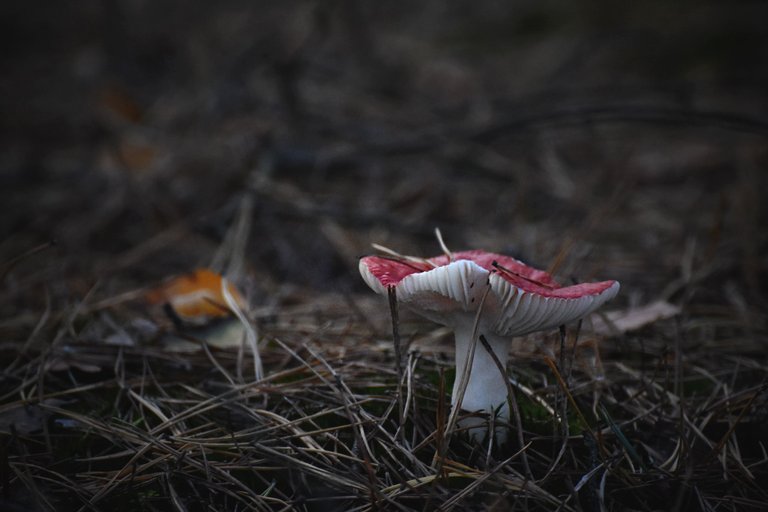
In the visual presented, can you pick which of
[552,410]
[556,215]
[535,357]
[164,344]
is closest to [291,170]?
[556,215]

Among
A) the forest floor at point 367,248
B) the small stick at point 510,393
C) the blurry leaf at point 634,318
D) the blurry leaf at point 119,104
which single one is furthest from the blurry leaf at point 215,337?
the blurry leaf at point 119,104

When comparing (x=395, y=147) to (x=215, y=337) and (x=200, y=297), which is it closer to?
(x=200, y=297)

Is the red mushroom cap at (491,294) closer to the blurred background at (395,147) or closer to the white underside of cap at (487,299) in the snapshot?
the white underside of cap at (487,299)

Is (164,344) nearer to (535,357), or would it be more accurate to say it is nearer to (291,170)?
(535,357)

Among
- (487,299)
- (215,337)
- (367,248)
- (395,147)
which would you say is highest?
(487,299)

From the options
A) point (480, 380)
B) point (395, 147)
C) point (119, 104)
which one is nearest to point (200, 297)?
point (480, 380)

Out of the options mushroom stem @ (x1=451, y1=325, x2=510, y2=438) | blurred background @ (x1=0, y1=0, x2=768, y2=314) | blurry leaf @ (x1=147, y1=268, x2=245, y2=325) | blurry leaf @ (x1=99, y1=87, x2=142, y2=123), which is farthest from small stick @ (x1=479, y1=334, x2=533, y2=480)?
blurry leaf @ (x1=99, y1=87, x2=142, y2=123)
